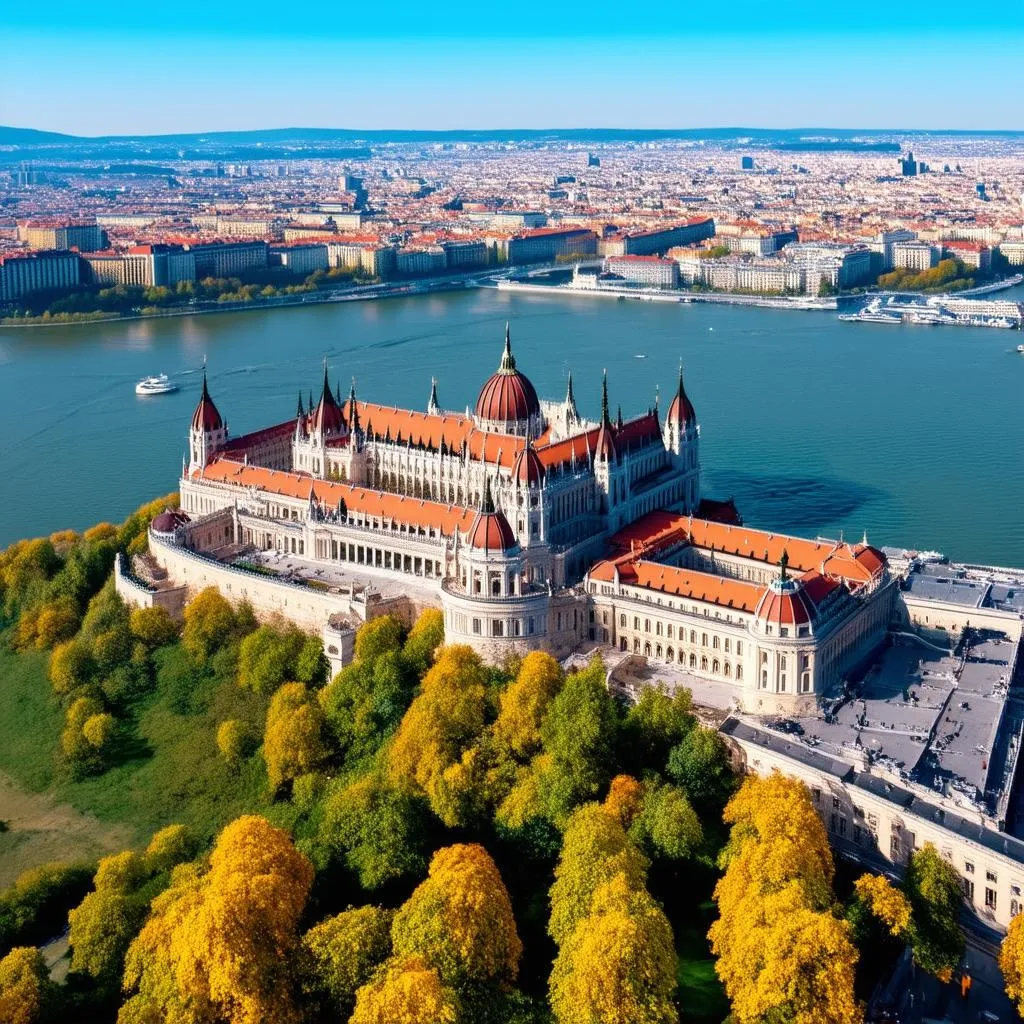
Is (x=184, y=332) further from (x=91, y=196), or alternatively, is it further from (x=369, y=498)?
(x=91, y=196)

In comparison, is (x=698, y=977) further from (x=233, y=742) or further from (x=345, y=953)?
(x=233, y=742)

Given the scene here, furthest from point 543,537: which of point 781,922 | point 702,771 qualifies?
point 781,922

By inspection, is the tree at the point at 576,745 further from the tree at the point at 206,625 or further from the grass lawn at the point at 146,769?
the tree at the point at 206,625

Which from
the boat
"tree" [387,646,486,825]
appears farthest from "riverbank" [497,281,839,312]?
"tree" [387,646,486,825]

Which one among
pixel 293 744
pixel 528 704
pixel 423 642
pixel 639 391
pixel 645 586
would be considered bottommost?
pixel 639 391

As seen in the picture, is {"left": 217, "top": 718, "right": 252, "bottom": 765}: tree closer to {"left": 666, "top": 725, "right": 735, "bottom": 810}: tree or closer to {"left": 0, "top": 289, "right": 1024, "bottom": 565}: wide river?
{"left": 666, "top": 725, "right": 735, "bottom": 810}: tree

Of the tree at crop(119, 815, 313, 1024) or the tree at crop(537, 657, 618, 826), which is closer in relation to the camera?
the tree at crop(119, 815, 313, 1024)

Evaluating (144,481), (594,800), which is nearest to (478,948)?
(594,800)
